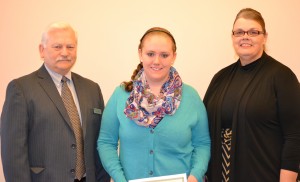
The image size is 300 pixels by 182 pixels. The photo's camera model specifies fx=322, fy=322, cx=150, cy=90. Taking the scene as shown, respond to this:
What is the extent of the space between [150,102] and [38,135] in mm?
733

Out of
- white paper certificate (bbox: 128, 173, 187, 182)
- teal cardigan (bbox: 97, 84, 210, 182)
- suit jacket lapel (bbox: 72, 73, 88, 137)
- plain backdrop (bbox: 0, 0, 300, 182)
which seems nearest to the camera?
white paper certificate (bbox: 128, 173, 187, 182)

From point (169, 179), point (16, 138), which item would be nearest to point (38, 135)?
point (16, 138)

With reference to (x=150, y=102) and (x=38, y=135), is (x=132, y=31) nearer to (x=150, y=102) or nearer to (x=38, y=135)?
(x=150, y=102)

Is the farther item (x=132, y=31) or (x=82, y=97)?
(x=132, y=31)

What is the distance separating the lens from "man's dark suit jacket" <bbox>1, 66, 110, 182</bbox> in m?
1.92

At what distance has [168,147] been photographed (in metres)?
2.03

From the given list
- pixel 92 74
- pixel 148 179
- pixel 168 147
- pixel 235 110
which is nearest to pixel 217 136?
pixel 235 110

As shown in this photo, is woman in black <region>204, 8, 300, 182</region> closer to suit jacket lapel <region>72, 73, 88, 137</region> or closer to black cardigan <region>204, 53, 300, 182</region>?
black cardigan <region>204, 53, 300, 182</region>

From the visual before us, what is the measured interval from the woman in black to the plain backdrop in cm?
84

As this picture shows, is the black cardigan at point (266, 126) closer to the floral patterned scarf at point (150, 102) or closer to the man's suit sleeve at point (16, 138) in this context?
the floral patterned scarf at point (150, 102)

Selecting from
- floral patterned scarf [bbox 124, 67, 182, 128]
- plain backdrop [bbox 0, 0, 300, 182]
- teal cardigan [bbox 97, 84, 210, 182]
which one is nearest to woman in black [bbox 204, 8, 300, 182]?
teal cardigan [bbox 97, 84, 210, 182]

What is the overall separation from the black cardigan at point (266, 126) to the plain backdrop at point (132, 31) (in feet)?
3.12

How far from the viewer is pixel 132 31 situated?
305 cm

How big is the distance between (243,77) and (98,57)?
1.43 metres
